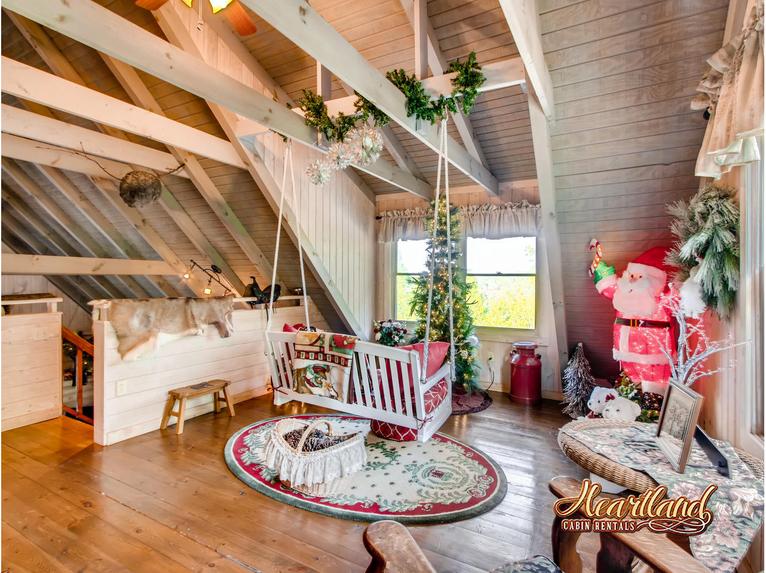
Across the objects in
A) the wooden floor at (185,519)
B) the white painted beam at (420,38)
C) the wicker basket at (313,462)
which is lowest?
the wooden floor at (185,519)

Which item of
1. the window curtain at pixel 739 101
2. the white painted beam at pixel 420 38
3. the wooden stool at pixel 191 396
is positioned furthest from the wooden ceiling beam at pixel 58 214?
the window curtain at pixel 739 101

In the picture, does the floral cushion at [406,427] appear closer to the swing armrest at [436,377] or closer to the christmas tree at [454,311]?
the swing armrest at [436,377]

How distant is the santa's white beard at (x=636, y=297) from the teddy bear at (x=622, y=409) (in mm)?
665

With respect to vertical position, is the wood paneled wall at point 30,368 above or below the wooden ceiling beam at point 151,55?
below

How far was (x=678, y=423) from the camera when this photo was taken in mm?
1609

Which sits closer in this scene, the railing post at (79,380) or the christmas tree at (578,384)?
the railing post at (79,380)

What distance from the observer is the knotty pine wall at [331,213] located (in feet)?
11.7

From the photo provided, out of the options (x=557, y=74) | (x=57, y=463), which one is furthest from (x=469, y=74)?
(x=57, y=463)

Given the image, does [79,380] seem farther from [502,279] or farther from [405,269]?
[502,279]

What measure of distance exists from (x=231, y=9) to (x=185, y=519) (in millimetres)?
2890

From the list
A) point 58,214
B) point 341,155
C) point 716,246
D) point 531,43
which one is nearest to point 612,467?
point 716,246

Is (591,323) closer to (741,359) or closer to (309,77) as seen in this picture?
(741,359)

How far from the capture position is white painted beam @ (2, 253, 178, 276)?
4.62 meters

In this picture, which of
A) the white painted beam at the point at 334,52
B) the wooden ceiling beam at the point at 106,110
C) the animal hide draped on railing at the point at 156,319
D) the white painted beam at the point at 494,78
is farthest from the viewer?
the animal hide draped on railing at the point at 156,319
